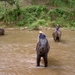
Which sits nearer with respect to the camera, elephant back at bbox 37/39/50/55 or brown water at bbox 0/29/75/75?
elephant back at bbox 37/39/50/55

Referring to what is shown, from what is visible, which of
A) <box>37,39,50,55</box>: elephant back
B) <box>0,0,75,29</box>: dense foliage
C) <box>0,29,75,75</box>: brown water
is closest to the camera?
<box>37,39,50,55</box>: elephant back

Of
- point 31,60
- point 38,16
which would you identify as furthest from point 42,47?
point 38,16

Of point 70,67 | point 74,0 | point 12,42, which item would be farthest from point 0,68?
point 74,0

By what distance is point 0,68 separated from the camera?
9.52m

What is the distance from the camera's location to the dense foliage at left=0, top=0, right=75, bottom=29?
25.5m

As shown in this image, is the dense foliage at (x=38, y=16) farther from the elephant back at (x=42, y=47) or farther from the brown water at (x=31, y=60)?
the elephant back at (x=42, y=47)

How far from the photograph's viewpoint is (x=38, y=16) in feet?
90.0

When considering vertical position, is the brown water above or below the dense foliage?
below

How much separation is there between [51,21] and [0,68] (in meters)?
17.3

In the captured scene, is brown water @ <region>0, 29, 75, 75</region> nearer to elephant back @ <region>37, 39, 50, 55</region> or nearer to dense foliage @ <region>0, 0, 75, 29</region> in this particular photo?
elephant back @ <region>37, 39, 50, 55</region>

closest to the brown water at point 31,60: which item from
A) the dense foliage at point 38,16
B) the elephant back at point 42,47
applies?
the elephant back at point 42,47

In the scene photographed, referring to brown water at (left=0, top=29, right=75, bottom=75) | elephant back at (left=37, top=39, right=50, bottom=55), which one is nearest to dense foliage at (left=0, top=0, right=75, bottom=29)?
brown water at (left=0, top=29, right=75, bottom=75)

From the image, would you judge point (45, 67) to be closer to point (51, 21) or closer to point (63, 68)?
point (63, 68)

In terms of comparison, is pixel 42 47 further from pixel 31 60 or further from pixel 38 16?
pixel 38 16
